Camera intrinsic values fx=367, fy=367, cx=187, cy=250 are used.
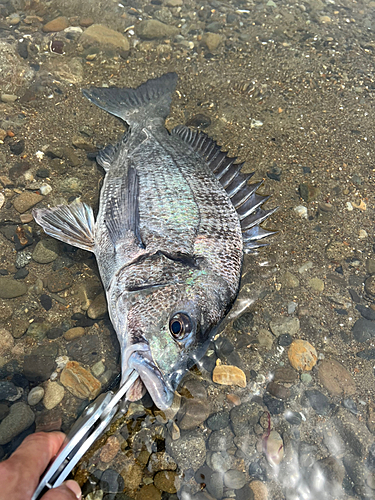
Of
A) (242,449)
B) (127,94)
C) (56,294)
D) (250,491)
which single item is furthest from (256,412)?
(127,94)

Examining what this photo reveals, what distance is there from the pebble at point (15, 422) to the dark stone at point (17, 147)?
2588mm

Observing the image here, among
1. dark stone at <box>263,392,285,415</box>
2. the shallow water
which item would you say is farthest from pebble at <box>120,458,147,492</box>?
dark stone at <box>263,392,285,415</box>

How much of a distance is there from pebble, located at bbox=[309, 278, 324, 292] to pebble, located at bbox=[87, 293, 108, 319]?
1.97 m

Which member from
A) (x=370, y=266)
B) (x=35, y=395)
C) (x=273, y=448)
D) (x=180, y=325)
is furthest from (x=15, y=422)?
(x=370, y=266)

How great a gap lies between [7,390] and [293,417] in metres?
2.20

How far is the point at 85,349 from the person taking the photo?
3.00m

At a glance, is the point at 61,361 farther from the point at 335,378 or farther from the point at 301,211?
the point at 301,211

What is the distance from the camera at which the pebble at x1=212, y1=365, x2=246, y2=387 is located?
2.97 metres

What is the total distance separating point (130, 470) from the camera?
8.24 feet

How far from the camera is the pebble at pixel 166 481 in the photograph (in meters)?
2.49

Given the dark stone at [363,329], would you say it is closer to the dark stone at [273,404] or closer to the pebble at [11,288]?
the dark stone at [273,404]

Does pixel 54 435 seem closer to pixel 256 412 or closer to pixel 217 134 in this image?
pixel 256 412

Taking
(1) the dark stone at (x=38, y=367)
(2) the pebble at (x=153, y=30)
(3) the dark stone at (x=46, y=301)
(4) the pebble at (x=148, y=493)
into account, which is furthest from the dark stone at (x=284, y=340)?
(2) the pebble at (x=153, y=30)

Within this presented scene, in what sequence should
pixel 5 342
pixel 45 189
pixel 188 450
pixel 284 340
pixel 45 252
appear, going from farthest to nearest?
1. pixel 45 189
2. pixel 45 252
3. pixel 284 340
4. pixel 5 342
5. pixel 188 450
